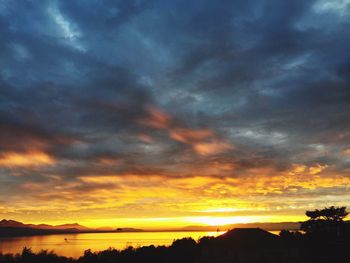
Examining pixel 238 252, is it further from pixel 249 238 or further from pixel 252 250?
pixel 249 238

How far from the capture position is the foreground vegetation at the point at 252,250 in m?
39.0

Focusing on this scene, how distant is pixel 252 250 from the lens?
127ft

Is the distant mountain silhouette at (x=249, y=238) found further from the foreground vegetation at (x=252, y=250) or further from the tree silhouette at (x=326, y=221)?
the tree silhouette at (x=326, y=221)

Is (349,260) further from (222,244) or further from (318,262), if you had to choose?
(222,244)

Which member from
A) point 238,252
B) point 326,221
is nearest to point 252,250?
point 238,252

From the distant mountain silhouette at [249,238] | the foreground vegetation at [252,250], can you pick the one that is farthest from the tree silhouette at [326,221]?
the distant mountain silhouette at [249,238]

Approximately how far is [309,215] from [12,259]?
46498 millimetres

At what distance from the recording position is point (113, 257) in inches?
2194

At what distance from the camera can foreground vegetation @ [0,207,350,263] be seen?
39.0 metres

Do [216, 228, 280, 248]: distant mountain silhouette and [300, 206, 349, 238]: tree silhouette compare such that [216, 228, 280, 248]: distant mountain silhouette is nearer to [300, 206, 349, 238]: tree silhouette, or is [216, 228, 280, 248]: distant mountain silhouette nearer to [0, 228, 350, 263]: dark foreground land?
[0, 228, 350, 263]: dark foreground land

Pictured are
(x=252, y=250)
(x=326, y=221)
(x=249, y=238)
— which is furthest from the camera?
(x=326, y=221)

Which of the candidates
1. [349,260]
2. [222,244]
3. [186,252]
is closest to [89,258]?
[186,252]

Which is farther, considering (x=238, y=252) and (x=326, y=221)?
(x=326, y=221)

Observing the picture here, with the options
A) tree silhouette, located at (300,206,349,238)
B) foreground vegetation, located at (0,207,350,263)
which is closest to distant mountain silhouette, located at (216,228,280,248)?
foreground vegetation, located at (0,207,350,263)
